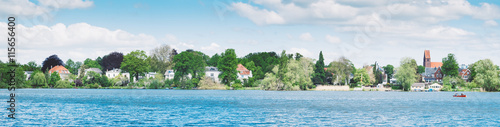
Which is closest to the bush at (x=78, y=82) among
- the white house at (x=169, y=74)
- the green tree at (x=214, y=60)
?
the white house at (x=169, y=74)

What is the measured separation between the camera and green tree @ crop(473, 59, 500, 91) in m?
119

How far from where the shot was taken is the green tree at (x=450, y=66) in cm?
14950

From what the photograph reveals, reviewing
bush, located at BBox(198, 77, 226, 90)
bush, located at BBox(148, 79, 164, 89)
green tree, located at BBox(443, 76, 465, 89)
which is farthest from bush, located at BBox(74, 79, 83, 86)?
green tree, located at BBox(443, 76, 465, 89)

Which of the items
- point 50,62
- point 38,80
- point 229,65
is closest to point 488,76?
point 229,65

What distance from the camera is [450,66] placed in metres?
150

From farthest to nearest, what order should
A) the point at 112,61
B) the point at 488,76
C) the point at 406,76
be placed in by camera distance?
the point at 112,61 → the point at 406,76 → the point at 488,76

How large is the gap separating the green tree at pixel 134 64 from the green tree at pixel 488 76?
3516 inches

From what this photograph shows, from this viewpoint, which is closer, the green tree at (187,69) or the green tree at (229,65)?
the green tree at (187,69)

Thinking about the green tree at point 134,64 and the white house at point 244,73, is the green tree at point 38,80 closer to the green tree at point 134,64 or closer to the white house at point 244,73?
the green tree at point 134,64

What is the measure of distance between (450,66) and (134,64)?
305ft

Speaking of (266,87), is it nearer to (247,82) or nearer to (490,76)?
(247,82)

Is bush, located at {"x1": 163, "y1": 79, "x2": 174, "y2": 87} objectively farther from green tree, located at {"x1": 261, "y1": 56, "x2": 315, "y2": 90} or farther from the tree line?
green tree, located at {"x1": 261, "y1": 56, "x2": 315, "y2": 90}

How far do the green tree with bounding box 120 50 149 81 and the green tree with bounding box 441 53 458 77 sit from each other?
89451 mm

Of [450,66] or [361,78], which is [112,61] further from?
[450,66]
